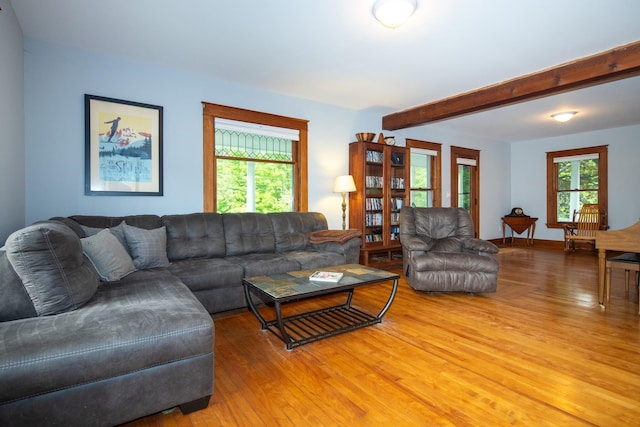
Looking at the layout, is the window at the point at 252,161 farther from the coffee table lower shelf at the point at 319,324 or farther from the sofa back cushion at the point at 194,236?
the coffee table lower shelf at the point at 319,324

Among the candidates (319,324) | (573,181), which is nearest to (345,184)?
(319,324)

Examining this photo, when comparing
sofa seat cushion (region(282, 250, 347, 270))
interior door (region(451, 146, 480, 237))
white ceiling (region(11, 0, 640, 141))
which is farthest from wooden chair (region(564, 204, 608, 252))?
sofa seat cushion (region(282, 250, 347, 270))

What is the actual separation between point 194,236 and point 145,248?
545 mm

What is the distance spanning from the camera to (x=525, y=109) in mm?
5062

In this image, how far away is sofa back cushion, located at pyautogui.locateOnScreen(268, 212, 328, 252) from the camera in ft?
12.5

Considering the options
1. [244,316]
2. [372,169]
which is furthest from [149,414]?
[372,169]

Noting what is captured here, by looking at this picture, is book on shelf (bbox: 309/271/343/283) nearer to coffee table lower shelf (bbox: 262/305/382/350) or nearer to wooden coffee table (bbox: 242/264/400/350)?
wooden coffee table (bbox: 242/264/400/350)

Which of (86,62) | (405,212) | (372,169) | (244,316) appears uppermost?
(86,62)

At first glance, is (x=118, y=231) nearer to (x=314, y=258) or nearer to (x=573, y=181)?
(x=314, y=258)

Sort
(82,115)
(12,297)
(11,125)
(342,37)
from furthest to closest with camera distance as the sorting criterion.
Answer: (82,115) → (342,37) → (11,125) → (12,297)

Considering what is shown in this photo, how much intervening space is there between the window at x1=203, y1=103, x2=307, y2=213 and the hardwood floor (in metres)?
1.68

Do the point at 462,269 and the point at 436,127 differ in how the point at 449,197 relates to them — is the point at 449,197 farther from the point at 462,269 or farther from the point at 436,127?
the point at 462,269

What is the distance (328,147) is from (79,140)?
9.87ft

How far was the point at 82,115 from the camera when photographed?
10.2 feet
